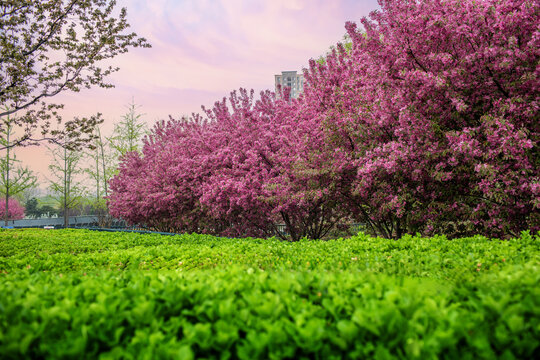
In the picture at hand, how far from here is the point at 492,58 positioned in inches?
268

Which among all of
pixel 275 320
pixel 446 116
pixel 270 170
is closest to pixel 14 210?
pixel 270 170

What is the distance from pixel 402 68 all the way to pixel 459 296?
6.89 meters

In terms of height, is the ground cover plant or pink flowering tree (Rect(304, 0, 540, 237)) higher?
pink flowering tree (Rect(304, 0, 540, 237))

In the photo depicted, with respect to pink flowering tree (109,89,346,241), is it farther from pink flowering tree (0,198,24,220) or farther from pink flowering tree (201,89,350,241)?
pink flowering tree (0,198,24,220)

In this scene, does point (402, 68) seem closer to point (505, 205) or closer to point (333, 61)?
point (333, 61)

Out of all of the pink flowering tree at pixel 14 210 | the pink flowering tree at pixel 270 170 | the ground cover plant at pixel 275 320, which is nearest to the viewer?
the ground cover plant at pixel 275 320

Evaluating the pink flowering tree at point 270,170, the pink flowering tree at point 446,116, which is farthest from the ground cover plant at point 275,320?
the pink flowering tree at point 270,170

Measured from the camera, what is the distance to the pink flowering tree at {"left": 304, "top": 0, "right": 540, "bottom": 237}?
6535mm

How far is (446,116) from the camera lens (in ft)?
24.7

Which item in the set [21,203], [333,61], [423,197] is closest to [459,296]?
[423,197]

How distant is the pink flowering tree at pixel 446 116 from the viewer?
6.54 meters

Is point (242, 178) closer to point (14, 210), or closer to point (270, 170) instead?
point (270, 170)

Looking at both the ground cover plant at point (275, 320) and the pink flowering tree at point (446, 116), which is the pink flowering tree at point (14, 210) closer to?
the pink flowering tree at point (446, 116)

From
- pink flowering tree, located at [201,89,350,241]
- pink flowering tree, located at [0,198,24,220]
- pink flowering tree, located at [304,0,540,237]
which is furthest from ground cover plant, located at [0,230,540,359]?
pink flowering tree, located at [0,198,24,220]
